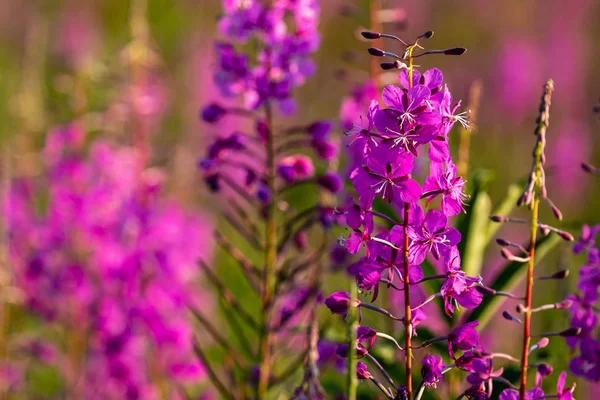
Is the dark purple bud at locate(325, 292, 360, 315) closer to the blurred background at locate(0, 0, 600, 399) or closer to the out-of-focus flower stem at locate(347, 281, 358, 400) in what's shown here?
the out-of-focus flower stem at locate(347, 281, 358, 400)

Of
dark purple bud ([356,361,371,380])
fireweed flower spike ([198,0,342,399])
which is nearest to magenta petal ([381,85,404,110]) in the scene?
dark purple bud ([356,361,371,380])

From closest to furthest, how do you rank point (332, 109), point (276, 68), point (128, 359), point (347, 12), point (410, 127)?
point (410, 127) < point (276, 68) < point (347, 12) < point (128, 359) < point (332, 109)

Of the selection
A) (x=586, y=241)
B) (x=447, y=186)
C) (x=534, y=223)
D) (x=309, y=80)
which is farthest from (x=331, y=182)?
(x=309, y=80)

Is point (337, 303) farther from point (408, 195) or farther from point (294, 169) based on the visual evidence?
point (294, 169)

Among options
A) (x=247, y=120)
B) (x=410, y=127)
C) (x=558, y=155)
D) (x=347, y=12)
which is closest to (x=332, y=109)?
(x=247, y=120)

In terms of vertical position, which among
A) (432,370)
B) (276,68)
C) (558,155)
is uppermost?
(276,68)

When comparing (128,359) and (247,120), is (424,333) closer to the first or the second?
Answer: (128,359)

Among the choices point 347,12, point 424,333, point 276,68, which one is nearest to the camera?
point 424,333
